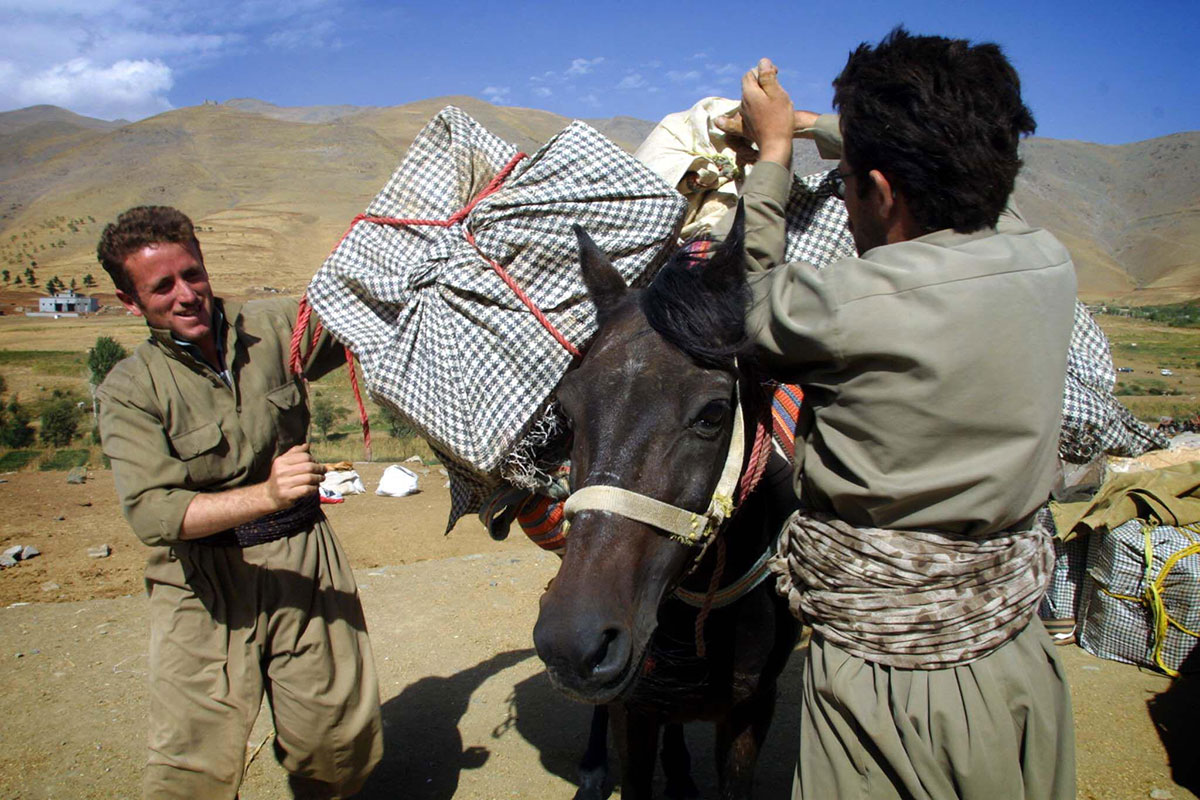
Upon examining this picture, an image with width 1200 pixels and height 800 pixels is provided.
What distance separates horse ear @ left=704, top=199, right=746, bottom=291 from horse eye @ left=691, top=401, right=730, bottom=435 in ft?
1.02

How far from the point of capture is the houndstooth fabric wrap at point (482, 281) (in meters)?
2.21

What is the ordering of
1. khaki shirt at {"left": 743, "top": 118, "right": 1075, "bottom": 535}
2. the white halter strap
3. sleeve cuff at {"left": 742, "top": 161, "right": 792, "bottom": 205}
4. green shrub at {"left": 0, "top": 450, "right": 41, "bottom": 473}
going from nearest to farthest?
khaki shirt at {"left": 743, "top": 118, "right": 1075, "bottom": 535} → the white halter strap → sleeve cuff at {"left": 742, "top": 161, "right": 792, "bottom": 205} → green shrub at {"left": 0, "top": 450, "right": 41, "bottom": 473}

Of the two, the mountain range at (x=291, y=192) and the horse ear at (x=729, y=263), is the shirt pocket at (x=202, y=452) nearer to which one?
the horse ear at (x=729, y=263)

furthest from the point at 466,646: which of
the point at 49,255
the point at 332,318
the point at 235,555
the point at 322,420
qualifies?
the point at 49,255

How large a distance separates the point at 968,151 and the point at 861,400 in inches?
20.5

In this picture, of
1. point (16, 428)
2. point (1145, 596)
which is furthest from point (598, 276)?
point (16, 428)

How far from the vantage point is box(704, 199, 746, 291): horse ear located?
1.89 metres

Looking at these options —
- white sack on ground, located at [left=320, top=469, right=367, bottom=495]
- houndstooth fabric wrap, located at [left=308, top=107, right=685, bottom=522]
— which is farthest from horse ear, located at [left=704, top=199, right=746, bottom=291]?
white sack on ground, located at [left=320, top=469, right=367, bottom=495]

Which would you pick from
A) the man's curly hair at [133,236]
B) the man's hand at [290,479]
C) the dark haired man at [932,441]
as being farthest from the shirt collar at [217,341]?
the dark haired man at [932,441]

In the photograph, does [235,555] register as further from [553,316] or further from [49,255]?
[49,255]

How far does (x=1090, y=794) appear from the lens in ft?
12.0

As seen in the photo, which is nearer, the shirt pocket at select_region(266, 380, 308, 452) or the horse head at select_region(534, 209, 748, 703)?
the horse head at select_region(534, 209, 748, 703)

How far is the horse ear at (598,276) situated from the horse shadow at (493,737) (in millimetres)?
2781

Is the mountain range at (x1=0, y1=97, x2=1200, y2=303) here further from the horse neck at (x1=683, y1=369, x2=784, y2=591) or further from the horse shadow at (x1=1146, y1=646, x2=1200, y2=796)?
the horse neck at (x1=683, y1=369, x2=784, y2=591)
